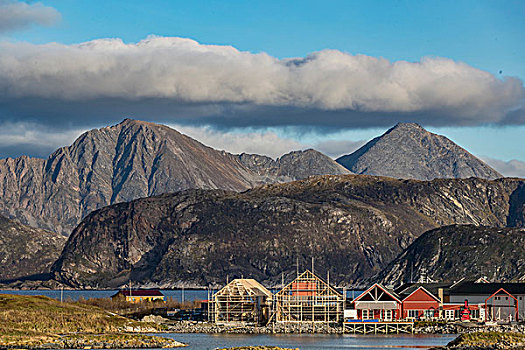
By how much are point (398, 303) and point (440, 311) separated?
12424 millimetres

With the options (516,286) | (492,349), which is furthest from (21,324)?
(516,286)

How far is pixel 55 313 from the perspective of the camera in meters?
167

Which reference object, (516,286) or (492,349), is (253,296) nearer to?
(516,286)

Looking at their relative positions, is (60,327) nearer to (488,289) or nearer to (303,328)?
(303,328)

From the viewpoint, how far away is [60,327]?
507ft

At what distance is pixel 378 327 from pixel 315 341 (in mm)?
28063

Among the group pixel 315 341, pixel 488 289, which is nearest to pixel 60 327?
pixel 315 341

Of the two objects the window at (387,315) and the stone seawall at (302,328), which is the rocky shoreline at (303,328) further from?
the window at (387,315)

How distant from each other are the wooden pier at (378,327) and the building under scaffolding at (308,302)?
242 inches

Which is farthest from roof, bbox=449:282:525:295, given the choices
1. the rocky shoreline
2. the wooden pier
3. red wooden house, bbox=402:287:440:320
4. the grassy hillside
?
the grassy hillside

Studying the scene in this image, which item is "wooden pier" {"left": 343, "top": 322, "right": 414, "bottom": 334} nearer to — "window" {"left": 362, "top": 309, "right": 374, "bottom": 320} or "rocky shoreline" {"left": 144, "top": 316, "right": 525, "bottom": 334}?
"rocky shoreline" {"left": 144, "top": 316, "right": 525, "bottom": 334}

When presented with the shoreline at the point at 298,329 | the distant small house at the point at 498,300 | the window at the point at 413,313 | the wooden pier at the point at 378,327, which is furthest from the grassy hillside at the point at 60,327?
the distant small house at the point at 498,300

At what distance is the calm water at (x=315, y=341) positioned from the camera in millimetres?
142750

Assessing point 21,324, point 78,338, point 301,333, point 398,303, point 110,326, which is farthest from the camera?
point 398,303
